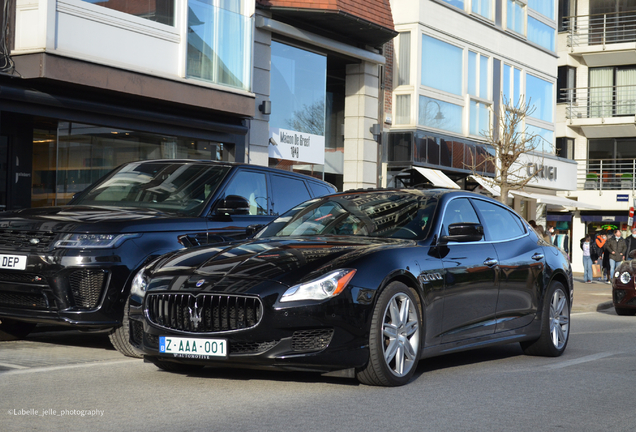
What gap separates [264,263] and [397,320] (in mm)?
1038

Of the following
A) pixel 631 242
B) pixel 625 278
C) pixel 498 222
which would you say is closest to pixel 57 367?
pixel 498 222

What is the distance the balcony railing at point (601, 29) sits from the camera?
4462 cm

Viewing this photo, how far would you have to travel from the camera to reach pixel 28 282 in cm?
739

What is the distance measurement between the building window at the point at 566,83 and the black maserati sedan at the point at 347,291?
39553 mm

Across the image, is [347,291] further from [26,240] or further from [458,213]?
[26,240]

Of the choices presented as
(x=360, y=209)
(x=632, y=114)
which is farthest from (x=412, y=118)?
(x=632, y=114)

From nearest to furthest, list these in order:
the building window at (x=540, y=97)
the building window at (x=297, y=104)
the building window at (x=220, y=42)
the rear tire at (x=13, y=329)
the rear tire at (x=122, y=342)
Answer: the rear tire at (x=122, y=342) → the rear tire at (x=13, y=329) → the building window at (x=220, y=42) → the building window at (x=297, y=104) → the building window at (x=540, y=97)

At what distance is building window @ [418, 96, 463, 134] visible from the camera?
2545 cm

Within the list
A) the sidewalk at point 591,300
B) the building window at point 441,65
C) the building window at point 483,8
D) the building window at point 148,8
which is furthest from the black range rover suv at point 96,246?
the building window at point 483,8

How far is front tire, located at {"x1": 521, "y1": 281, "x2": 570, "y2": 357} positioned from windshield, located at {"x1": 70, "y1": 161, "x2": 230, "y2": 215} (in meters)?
3.44

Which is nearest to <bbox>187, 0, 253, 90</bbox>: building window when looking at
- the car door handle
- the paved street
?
the paved street

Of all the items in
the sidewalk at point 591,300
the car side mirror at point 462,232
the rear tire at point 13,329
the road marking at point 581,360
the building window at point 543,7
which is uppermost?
the building window at point 543,7

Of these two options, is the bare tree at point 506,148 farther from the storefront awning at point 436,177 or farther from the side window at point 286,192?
the side window at point 286,192

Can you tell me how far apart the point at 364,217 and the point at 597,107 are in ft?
135
